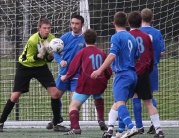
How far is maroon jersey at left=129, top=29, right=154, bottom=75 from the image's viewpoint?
360 inches

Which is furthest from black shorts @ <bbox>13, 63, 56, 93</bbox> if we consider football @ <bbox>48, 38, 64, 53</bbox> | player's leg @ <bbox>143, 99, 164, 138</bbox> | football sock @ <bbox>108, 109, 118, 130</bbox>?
player's leg @ <bbox>143, 99, 164, 138</bbox>

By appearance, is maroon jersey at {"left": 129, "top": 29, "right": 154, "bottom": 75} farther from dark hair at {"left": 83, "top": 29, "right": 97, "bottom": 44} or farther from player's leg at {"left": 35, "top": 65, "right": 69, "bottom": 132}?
player's leg at {"left": 35, "top": 65, "right": 69, "bottom": 132}

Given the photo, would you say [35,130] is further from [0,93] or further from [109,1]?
[109,1]

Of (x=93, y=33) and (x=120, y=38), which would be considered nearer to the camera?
(x=120, y=38)

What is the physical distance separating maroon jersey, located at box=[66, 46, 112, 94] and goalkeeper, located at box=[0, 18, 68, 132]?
2.39ft

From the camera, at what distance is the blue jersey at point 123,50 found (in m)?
8.72

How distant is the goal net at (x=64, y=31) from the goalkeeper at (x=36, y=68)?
95 cm

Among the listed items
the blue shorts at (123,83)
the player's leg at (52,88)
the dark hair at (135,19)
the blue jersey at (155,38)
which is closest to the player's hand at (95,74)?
the blue shorts at (123,83)

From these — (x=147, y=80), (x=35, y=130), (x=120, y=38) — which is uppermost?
(x=120, y=38)

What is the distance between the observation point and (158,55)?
9.85 meters

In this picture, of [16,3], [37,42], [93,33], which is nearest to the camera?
[93,33]

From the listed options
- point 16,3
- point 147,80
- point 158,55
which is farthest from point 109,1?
point 147,80

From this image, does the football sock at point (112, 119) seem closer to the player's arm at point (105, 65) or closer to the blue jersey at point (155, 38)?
the player's arm at point (105, 65)

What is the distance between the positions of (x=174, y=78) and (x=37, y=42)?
346cm
